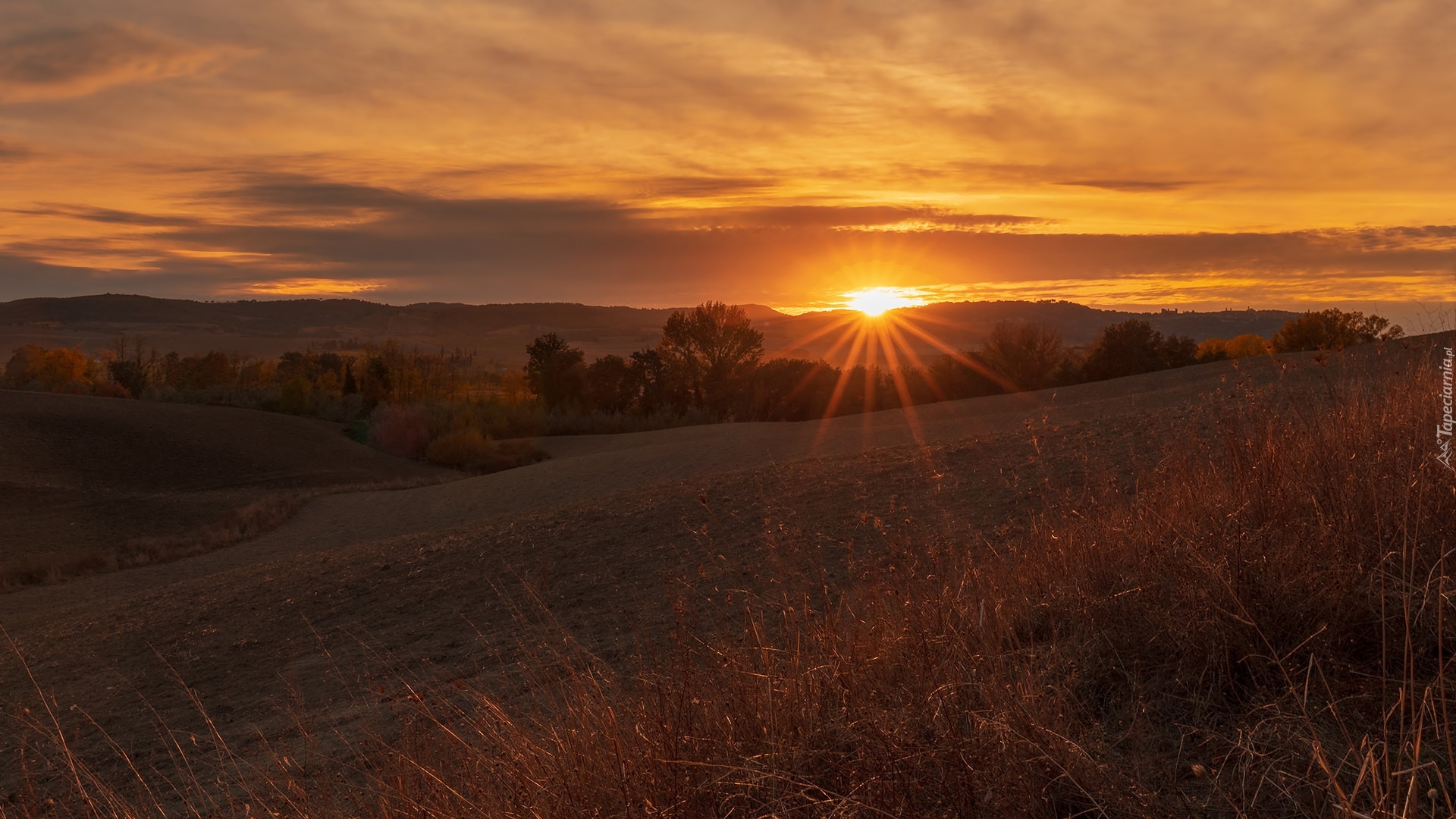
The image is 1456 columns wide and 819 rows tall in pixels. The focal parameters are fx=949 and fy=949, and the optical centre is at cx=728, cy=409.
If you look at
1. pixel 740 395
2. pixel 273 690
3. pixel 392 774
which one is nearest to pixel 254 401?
pixel 740 395

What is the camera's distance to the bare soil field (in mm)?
22219

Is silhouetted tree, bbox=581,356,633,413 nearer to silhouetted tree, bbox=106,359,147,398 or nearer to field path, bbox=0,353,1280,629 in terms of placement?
field path, bbox=0,353,1280,629

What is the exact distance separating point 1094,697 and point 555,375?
45057 mm

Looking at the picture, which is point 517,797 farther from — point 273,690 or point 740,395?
point 740,395

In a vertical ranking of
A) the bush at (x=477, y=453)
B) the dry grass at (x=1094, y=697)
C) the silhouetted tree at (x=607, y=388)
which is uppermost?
the dry grass at (x=1094, y=697)

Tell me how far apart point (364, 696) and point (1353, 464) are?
6.51 meters

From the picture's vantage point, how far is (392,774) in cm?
365

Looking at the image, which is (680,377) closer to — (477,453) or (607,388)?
(607,388)

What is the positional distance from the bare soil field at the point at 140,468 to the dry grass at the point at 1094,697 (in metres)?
20.3

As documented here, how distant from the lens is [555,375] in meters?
47.2

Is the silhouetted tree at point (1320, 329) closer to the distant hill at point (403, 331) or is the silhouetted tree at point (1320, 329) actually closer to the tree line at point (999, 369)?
the tree line at point (999, 369)

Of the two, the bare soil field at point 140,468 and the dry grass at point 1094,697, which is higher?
the dry grass at point 1094,697

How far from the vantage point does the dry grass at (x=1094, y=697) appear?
8.71 ft

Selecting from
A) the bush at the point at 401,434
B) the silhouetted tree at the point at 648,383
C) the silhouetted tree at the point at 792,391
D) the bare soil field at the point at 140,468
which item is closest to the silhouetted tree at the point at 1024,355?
the silhouetted tree at the point at 792,391
